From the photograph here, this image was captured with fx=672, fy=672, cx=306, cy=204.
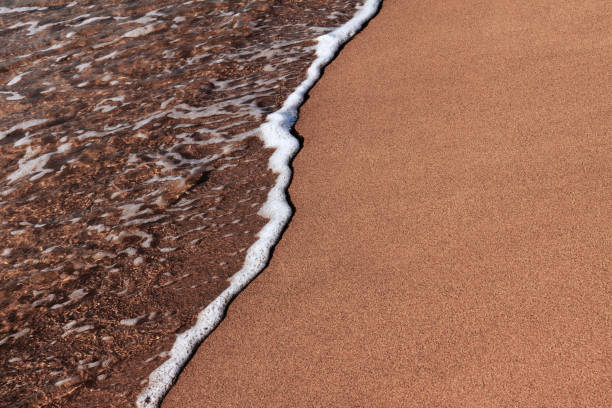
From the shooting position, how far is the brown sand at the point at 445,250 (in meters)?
2.30

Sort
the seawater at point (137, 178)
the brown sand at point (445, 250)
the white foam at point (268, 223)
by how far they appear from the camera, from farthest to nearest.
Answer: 1. the seawater at point (137, 178)
2. the white foam at point (268, 223)
3. the brown sand at point (445, 250)

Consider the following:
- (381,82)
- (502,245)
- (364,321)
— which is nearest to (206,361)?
(364,321)

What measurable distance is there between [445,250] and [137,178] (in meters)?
1.88

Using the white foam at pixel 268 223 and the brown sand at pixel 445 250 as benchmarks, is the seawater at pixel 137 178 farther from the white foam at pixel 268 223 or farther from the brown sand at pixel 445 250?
the brown sand at pixel 445 250

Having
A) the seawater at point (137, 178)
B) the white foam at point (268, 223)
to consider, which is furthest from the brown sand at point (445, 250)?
the seawater at point (137, 178)

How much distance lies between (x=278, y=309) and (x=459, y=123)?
1.55 metres

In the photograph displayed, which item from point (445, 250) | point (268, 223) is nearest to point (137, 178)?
point (268, 223)

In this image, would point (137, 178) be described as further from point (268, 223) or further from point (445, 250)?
point (445, 250)

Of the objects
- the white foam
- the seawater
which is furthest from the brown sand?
the seawater

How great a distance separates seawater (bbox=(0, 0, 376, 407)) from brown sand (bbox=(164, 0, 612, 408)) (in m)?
0.23

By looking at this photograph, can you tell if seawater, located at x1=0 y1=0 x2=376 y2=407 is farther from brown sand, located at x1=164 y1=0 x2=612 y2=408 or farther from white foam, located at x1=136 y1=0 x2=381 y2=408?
brown sand, located at x1=164 y1=0 x2=612 y2=408

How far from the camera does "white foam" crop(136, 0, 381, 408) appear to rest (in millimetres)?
2588

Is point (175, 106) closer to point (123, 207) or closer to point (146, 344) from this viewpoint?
point (123, 207)

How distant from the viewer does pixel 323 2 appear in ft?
19.4
